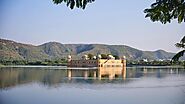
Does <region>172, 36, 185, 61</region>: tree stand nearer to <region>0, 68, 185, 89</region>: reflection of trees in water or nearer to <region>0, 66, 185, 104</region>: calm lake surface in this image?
<region>0, 66, 185, 104</region>: calm lake surface

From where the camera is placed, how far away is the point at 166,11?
270 centimetres

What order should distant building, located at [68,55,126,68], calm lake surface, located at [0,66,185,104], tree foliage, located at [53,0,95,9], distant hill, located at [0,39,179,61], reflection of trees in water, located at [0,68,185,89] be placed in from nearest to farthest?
tree foliage, located at [53,0,95,9] → calm lake surface, located at [0,66,185,104] → reflection of trees in water, located at [0,68,185,89] → distant building, located at [68,55,126,68] → distant hill, located at [0,39,179,61]

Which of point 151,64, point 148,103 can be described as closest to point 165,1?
point 148,103

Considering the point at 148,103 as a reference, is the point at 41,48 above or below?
above

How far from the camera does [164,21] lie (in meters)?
2.84

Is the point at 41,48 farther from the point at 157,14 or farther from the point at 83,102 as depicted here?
the point at 157,14

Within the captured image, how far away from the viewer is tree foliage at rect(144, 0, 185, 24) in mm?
2646

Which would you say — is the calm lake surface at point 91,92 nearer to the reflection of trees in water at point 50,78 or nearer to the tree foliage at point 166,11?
the reflection of trees in water at point 50,78

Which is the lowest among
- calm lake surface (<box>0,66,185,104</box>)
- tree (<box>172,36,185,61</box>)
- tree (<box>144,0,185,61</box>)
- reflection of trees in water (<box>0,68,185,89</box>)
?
calm lake surface (<box>0,66,185,104</box>)

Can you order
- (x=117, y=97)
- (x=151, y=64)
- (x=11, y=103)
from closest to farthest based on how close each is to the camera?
(x=11, y=103) < (x=117, y=97) < (x=151, y=64)

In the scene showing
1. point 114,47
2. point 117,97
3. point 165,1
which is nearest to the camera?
point 165,1

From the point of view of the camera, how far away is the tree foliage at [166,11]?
265 cm

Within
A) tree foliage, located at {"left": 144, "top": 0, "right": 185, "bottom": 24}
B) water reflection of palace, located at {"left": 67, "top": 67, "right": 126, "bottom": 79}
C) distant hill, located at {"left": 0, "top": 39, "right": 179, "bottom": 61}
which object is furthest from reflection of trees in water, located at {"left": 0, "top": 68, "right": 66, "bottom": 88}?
distant hill, located at {"left": 0, "top": 39, "right": 179, "bottom": 61}

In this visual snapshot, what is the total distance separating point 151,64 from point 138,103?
5100cm
